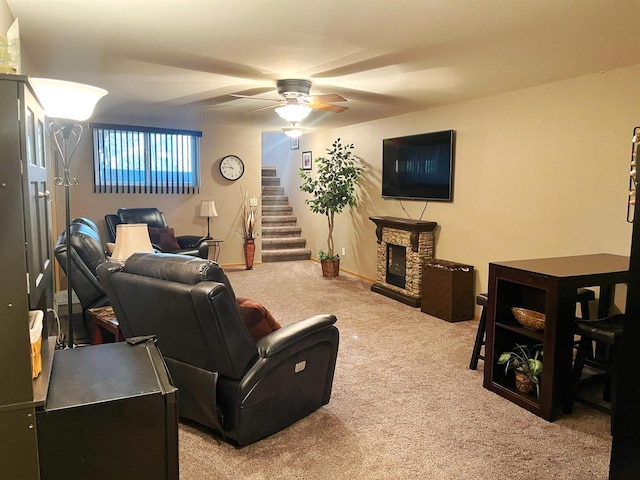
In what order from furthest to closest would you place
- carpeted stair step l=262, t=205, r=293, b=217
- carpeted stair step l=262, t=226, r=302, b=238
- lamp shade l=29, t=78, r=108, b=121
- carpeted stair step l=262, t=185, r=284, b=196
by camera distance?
carpeted stair step l=262, t=185, r=284, b=196
carpeted stair step l=262, t=205, r=293, b=217
carpeted stair step l=262, t=226, r=302, b=238
lamp shade l=29, t=78, r=108, b=121

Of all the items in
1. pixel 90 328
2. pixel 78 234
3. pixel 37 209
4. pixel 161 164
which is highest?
pixel 161 164

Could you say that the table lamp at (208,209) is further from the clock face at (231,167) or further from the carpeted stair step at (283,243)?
the carpeted stair step at (283,243)

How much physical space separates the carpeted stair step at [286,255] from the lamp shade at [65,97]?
5951 mm

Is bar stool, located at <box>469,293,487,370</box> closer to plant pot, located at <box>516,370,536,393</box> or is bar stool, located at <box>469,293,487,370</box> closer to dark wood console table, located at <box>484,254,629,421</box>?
dark wood console table, located at <box>484,254,629,421</box>

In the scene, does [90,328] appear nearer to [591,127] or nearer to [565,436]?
[565,436]

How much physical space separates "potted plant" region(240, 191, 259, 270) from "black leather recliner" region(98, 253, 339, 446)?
488 centimetres

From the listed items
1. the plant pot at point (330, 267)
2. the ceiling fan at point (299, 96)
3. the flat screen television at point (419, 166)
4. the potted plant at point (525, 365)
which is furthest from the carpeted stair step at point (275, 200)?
the potted plant at point (525, 365)

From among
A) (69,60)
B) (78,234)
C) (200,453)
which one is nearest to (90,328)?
(78,234)

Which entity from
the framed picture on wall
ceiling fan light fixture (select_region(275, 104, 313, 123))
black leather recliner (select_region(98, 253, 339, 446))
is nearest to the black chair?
black leather recliner (select_region(98, 253, 339, 446))

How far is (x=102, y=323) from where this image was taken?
123 inches

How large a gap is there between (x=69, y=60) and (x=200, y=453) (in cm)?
289

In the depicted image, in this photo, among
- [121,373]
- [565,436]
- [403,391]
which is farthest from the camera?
[403,391]

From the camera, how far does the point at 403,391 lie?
3172 mm

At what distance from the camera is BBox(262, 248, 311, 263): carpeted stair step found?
820 centimetres
